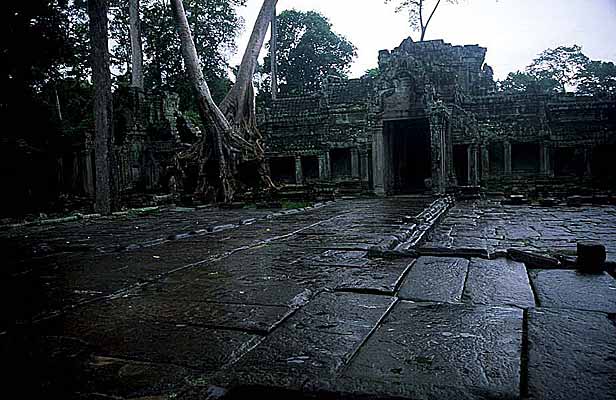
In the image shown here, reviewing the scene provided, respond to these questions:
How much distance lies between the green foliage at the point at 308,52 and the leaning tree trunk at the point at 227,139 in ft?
82.7

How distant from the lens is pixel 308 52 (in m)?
43.0

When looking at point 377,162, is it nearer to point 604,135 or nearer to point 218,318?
point 604,135

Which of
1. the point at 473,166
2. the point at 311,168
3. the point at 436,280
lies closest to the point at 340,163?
the point at 311,168

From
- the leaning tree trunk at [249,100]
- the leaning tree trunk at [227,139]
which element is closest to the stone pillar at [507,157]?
the leaning tree trunk at [249,100]

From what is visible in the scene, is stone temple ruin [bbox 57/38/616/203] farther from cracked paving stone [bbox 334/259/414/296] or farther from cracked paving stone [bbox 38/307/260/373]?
cracked paving stone [bbox 38/307/260/373]

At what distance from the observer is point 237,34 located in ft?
108

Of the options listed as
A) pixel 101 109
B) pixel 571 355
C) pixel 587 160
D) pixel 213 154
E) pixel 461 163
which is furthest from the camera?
pixel 461 163

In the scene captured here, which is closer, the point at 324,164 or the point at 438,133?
the point at 438,133

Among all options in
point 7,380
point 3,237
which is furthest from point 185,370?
point 3,237

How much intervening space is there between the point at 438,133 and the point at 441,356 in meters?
12.8

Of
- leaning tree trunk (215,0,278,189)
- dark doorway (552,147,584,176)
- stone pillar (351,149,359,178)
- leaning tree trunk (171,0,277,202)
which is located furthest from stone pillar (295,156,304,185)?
dark doorway (552,147,584,176)

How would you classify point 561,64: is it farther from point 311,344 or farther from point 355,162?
point 311,344

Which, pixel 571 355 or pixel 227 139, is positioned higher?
pixel 227 139

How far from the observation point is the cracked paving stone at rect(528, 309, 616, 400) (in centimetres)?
172
